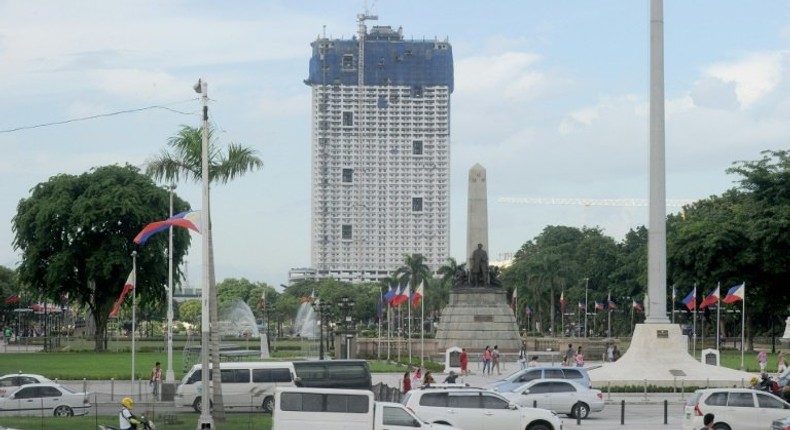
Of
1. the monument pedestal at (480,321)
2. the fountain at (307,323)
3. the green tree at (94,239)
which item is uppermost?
the green tree at (94,239)

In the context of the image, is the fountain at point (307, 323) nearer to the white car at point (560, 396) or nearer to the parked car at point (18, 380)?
the parked car at point (18, 380)

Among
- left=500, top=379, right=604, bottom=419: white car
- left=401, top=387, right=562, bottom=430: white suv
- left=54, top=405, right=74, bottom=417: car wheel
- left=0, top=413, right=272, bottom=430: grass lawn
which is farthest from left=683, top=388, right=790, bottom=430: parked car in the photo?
left=54, top=405, right=74, bottom=417: car wheel

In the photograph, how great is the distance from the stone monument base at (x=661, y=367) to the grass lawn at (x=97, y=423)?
20.5 m

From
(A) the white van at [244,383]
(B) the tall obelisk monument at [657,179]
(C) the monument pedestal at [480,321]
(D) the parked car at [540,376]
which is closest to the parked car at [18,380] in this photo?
(A) the white van at [244,383]

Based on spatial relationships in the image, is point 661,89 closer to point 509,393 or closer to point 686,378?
point 686,378

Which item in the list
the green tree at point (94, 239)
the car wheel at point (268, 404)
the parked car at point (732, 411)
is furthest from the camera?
the green tree at point (94, 239)

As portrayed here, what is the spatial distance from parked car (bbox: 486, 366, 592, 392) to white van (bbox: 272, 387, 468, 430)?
14.8 m

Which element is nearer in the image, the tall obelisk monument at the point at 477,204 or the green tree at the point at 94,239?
the tall obelisk monument at the point at 477,204

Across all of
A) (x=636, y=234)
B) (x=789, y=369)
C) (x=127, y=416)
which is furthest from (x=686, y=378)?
(x=636, y=234)

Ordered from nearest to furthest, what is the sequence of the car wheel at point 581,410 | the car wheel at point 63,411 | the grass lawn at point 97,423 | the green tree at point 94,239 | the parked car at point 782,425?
the parked car at point 782,425, the grass lawn at point 97,423, the car wheel at point 63,411, the car wheel at point 581,410, the green tree at point 94,239

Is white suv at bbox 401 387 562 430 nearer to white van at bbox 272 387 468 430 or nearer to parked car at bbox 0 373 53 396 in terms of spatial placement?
white van at bbox 272 387 468 430

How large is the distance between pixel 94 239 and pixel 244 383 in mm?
52585

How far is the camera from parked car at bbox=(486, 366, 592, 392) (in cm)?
4612

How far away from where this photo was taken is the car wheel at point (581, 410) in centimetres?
4300
